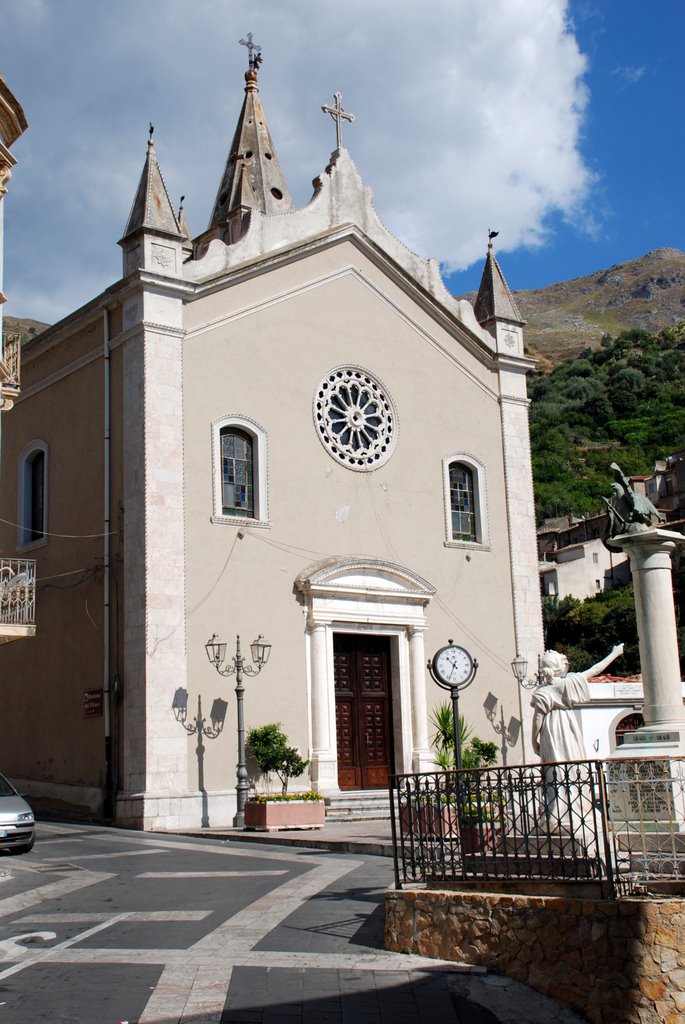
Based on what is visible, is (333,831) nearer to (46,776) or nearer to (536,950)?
(46,776)

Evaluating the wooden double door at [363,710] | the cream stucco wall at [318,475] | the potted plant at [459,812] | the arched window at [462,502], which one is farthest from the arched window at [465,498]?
the potted plant at [459,812]

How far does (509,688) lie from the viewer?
25.9 m

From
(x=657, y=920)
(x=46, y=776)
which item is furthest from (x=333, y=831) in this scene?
(x=657, y=920)

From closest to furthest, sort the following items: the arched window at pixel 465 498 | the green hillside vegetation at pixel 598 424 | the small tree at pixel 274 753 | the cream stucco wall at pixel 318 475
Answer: the small tree at pixel 274 753
the cream stucco wall at pixel 318 475
the arched window at pixel 465 498
the green hillside vegetation at pixel 598 424

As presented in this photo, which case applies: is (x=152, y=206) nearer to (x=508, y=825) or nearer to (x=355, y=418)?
(x=355, y=418)

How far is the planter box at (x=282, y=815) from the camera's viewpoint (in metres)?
18.9

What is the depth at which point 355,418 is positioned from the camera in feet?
81.7

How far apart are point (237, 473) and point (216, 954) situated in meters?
14.7

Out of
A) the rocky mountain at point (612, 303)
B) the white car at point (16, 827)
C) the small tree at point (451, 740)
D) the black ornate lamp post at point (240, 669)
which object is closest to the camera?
the white car at point (16, 827)

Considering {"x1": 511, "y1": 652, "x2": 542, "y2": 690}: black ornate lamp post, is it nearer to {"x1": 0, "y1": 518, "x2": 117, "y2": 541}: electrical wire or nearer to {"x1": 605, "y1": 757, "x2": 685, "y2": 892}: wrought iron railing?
{"x1": 0, "y1": 518, "x2": 117, "y2": 541}: electrical wire

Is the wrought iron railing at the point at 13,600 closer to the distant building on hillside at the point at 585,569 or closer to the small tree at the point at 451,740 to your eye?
the small tree at the point at 451,740

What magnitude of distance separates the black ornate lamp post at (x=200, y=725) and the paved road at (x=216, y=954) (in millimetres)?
6405

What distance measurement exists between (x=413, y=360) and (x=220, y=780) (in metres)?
10.9

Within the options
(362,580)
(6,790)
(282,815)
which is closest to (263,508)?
(362,580)
